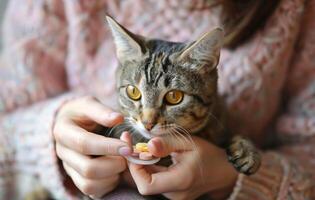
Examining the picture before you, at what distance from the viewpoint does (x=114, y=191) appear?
0.79 m

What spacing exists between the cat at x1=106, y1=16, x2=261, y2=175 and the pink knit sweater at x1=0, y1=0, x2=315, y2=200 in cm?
17

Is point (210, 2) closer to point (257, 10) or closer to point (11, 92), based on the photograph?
point (257, 10)

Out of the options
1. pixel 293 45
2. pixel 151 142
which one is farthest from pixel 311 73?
pixel 151 142

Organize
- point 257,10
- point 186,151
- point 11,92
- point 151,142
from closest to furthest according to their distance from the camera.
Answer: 1. point 151,142
2. point 186,151
3. point 257,10
4. point 11,92

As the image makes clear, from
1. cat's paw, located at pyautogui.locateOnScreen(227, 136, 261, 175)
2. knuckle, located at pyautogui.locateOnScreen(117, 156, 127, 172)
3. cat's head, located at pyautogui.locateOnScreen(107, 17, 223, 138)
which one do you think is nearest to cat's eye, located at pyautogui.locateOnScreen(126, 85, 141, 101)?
cat's head, located at pyautogui.locateOnScreen(107, 17, 223, 138)

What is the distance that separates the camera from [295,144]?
1.07 metres

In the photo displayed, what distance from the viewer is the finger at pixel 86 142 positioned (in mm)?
694

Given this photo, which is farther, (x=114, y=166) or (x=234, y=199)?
(x=234, y=199)

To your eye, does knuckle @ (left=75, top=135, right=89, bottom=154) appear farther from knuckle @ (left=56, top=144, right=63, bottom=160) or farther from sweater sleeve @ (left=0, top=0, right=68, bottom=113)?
sweater sleeve @ (left=0, top=0, right=68, bottom=113)

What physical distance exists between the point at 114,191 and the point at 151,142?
0.51 feet

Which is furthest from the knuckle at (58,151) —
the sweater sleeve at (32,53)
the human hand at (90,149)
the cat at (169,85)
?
the sweater sleeve at (32,53)

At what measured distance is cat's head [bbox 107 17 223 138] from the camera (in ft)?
2.42

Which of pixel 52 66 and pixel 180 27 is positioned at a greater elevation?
pixel 180 27

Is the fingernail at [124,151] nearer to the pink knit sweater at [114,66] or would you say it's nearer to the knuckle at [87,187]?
the knuckle at [87,187]
